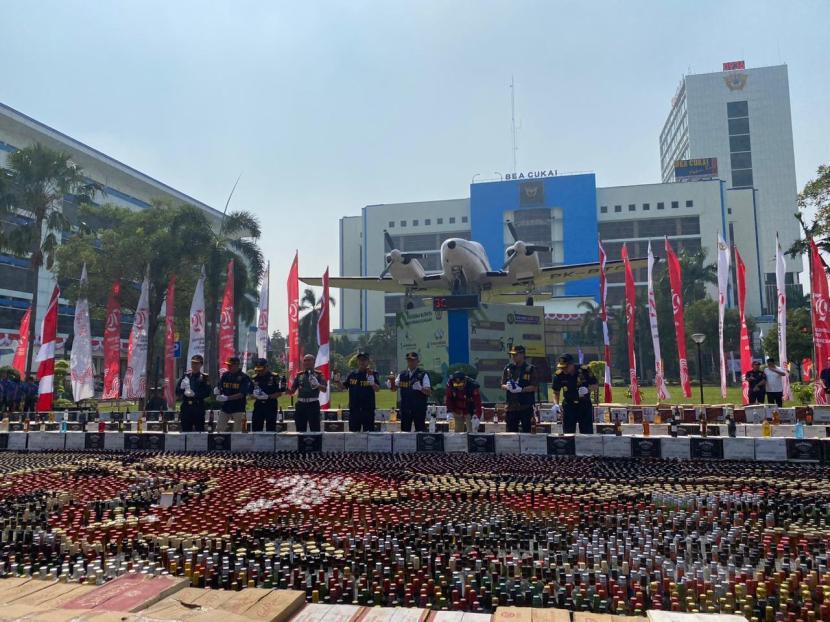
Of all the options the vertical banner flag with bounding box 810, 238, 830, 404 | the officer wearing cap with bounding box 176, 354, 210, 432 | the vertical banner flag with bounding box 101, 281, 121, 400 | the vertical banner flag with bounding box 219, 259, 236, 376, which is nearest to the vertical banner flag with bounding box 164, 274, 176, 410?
the vertical banner flag with bounding box 101, 281, 121, 400

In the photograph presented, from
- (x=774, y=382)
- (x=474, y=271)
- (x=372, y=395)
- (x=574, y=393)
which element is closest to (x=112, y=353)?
(x=372, y=395)

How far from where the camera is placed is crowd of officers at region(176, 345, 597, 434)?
10.9 metres

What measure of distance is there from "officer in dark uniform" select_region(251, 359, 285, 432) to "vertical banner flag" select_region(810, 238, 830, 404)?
14.8 meters

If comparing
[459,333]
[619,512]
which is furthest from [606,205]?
[619,512]

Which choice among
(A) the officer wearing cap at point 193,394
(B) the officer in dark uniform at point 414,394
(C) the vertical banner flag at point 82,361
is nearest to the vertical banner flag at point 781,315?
(B) the officer in dark uniform at point 414,394

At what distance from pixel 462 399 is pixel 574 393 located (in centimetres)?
196

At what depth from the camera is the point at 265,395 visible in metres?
11.5

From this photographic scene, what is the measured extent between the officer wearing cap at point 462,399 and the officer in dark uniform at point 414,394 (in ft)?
1.39

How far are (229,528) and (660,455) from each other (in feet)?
21.9

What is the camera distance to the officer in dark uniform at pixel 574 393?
35.5 ft

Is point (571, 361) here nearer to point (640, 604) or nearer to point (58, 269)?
point (640, 604)

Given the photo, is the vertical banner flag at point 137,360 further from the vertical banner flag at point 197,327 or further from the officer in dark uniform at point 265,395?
the officer in dark uniform at point 265,395

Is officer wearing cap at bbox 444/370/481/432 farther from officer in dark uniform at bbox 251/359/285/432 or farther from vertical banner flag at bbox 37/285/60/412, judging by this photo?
vertical banner flag at bbox 37/285/60/412

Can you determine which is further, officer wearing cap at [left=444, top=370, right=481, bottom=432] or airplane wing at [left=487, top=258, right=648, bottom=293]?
airplane wing at [left=487, top=258, right=648, bottom=293]
